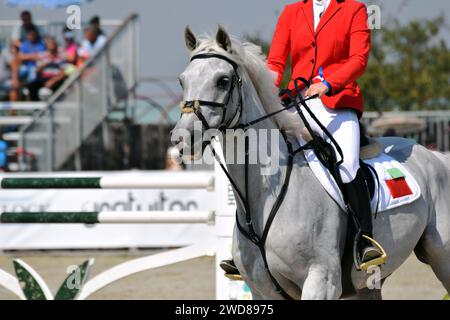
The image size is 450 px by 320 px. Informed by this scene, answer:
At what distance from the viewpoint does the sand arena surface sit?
33.8ft

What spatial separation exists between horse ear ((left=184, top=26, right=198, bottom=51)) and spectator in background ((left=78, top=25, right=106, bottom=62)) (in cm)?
1233

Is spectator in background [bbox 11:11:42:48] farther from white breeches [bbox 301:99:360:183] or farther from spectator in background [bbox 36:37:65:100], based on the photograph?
white breeches [bbox 301:99:360:183]

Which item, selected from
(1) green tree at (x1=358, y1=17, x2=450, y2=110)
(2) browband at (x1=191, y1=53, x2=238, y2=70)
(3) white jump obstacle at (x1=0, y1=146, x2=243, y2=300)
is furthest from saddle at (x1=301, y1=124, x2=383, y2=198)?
(1) green tree at (x1=358, y1=17, x2=450, y2=110)

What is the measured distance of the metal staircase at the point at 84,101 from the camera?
A: 1644 centimetres

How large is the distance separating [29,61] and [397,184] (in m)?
12.8

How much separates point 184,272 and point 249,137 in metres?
7.47

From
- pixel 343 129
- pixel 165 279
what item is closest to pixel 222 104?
pixel 343 129

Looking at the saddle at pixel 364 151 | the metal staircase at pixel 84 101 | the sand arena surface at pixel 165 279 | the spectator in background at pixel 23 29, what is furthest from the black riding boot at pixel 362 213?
the spectator in background at pixel 23 29

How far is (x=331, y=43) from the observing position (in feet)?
19.7

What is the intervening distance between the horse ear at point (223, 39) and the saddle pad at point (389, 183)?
92 cm

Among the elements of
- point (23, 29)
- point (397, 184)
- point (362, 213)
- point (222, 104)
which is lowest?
point (362, 213)

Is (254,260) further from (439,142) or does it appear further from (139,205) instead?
(439,142)

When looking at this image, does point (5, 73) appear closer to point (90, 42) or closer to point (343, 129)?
point (90, 42)

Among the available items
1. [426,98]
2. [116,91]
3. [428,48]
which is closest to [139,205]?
[116,91]
